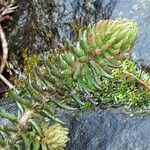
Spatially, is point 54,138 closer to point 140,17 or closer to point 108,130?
point 108,130

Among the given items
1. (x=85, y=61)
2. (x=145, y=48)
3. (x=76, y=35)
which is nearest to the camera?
(x=85, y=61)

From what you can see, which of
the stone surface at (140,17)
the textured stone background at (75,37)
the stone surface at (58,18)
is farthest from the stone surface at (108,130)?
the stone surface at (58,18)

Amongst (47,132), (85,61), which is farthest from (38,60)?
(85,61)

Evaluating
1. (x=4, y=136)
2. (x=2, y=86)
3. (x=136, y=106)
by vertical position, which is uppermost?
(x=4, y=136)

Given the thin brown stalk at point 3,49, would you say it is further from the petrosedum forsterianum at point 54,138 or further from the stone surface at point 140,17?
the petrosedum forsterianum at point 54,138

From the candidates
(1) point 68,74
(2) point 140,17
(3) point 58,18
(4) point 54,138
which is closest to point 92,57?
(1) point 68,74

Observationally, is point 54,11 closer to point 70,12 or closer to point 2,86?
point 70,12
